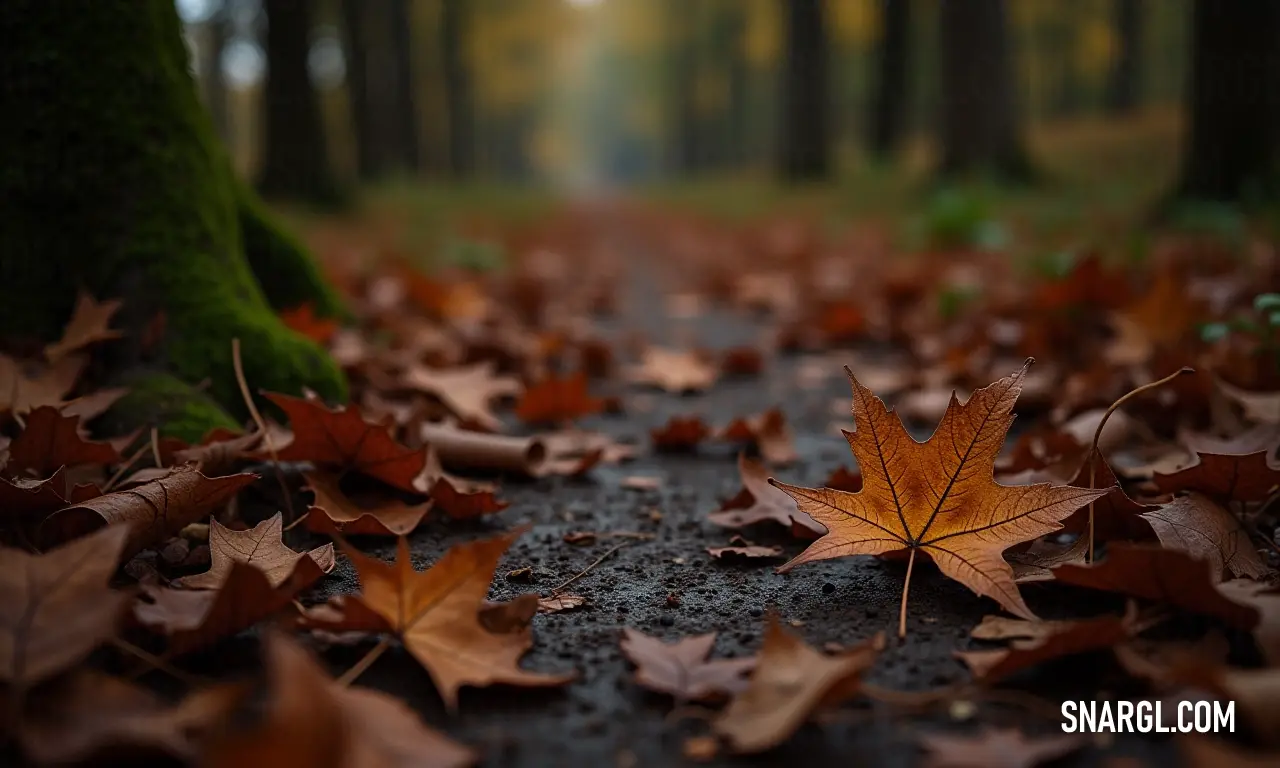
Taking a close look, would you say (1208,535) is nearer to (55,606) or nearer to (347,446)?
(347,446)

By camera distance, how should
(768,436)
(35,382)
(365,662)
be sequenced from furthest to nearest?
1. (768,436)
2. (35,382)
3. (365,662)

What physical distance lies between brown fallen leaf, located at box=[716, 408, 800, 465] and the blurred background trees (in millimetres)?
2323

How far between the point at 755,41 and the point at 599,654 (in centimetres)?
2529

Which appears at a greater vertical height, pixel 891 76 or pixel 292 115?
pixel 891 76

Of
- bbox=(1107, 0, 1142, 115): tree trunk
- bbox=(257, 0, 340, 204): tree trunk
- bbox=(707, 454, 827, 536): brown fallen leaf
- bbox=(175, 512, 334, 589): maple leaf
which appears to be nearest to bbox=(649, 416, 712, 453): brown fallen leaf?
bbox=(707, 454, 827, 536): brown fallen leaf

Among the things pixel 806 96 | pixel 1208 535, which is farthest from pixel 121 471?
pixel 806 96

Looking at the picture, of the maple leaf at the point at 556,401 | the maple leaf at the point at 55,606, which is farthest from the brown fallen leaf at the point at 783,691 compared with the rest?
the maple leaf at the point at 556,401

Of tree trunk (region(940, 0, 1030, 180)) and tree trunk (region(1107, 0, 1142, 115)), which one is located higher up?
tree trunk (region(1107, 0, 1142, 115))

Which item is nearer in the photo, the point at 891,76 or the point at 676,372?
the point at 676,372

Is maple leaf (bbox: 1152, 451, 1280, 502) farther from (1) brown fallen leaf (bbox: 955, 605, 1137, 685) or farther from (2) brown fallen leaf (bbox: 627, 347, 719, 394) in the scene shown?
(2) brown fallen leaf (bbox: 627, 347, 719, 394)

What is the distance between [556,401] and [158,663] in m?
1.75

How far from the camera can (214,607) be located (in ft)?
3.95

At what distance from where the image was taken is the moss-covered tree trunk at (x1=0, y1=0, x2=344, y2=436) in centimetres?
217

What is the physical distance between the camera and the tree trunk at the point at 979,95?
1088 cm
